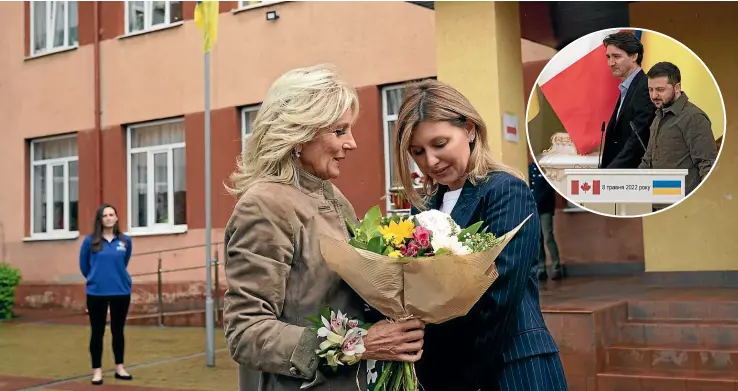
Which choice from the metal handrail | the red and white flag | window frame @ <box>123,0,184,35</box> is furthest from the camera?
window frame @ <box>123,0,184,35</box>

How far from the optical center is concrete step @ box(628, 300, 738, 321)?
274 inches

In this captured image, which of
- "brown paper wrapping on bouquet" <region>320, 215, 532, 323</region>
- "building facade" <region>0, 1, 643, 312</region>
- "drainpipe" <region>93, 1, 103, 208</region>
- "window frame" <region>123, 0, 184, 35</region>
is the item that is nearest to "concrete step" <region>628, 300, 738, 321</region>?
"building facade" <region>0, 1, 643, 312</region>

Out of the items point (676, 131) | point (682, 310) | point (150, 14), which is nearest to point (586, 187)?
point (676, 131)

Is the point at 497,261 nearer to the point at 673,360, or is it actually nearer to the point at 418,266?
the point at 418,266

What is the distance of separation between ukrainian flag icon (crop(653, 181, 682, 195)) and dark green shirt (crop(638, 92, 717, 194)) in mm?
117

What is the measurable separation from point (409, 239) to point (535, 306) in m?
0.57

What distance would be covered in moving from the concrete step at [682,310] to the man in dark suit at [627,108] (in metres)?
1.51

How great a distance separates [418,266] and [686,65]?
475 cm

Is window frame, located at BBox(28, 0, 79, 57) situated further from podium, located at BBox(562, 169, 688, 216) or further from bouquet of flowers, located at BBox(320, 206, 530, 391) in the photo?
bouquet of flowers, located at BBox(320, 206, 530, 391)

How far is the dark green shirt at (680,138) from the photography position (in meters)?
6.26

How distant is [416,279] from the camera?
2.12m

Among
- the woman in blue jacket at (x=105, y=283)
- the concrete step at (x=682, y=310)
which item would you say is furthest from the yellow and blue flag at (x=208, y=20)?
the concrete step at (x=682, y=310)

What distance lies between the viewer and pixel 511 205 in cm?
248

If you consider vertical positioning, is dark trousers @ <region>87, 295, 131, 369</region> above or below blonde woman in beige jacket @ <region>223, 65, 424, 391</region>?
below
